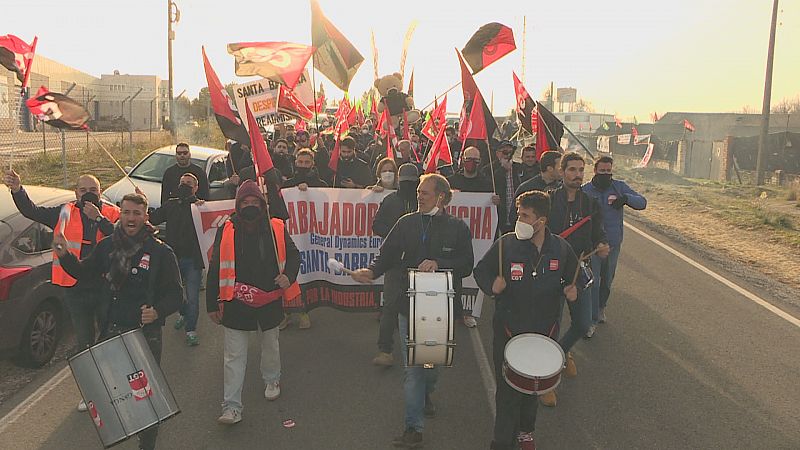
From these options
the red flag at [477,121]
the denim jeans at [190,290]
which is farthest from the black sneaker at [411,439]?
the red flag at [477,121]

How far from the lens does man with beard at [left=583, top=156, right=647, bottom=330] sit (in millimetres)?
6703

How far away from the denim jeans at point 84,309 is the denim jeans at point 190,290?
1346 millimetres

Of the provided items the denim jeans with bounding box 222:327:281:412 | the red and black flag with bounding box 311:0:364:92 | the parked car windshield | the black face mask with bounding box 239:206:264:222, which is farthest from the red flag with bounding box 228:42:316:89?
the parked car windshield

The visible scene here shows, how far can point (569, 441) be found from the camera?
4.69 meters

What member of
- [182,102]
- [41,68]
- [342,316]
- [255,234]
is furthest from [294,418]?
[182,102]

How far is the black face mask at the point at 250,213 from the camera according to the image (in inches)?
188

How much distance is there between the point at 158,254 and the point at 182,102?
215 feet

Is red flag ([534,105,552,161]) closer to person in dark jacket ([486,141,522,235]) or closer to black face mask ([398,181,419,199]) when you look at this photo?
person in dark jacket ([486,141,522,235])

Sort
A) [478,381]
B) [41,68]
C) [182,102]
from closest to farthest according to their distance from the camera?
[478,381] → [41,68] → [182,102]

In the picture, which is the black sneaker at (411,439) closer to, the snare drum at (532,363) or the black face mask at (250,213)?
the snare drum at (532,363)

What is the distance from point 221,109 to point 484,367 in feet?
12.9

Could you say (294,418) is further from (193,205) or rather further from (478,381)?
(193,205)

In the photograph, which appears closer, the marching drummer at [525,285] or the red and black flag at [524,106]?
the marching drummer at [525,285]

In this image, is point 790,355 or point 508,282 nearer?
point 508,282
